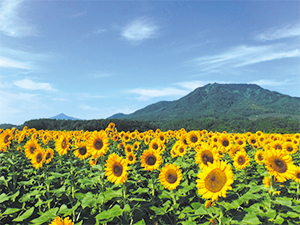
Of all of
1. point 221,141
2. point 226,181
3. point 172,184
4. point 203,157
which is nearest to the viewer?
Answer: point 226,181

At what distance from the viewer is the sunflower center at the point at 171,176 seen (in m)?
4.67

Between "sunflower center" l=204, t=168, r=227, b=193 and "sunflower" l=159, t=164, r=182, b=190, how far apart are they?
4.26 ft

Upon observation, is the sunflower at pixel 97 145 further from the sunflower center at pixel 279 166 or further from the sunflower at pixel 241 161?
the sunflower at pixel 241 161

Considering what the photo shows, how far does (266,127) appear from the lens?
11119 cm

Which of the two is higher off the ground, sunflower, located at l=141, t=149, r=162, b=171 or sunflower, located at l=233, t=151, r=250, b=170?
sunflower, located at l=141, t=149, r=162, b=171

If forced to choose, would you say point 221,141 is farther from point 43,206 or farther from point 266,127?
point 266,127

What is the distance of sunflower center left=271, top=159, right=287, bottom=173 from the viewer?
13.1 ft

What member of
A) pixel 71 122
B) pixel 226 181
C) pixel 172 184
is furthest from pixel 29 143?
pixel 71 122

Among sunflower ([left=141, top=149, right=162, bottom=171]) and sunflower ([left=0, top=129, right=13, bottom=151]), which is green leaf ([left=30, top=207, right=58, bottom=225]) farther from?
sunflower ([left=0, top=129, right=13, bottom=151])

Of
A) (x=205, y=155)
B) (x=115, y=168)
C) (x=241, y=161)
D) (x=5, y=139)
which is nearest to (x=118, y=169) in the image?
(x=115, y=168)

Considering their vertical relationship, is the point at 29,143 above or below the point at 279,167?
above

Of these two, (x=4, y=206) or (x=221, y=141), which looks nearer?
(x=4, y=206)

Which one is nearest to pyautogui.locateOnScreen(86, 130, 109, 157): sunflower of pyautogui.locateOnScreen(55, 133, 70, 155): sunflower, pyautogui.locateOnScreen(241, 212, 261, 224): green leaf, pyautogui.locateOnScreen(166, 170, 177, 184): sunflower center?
pyautogui.locateOnScreen(55, 133, 70, 155): sunflower

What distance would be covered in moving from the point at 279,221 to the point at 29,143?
792cm
